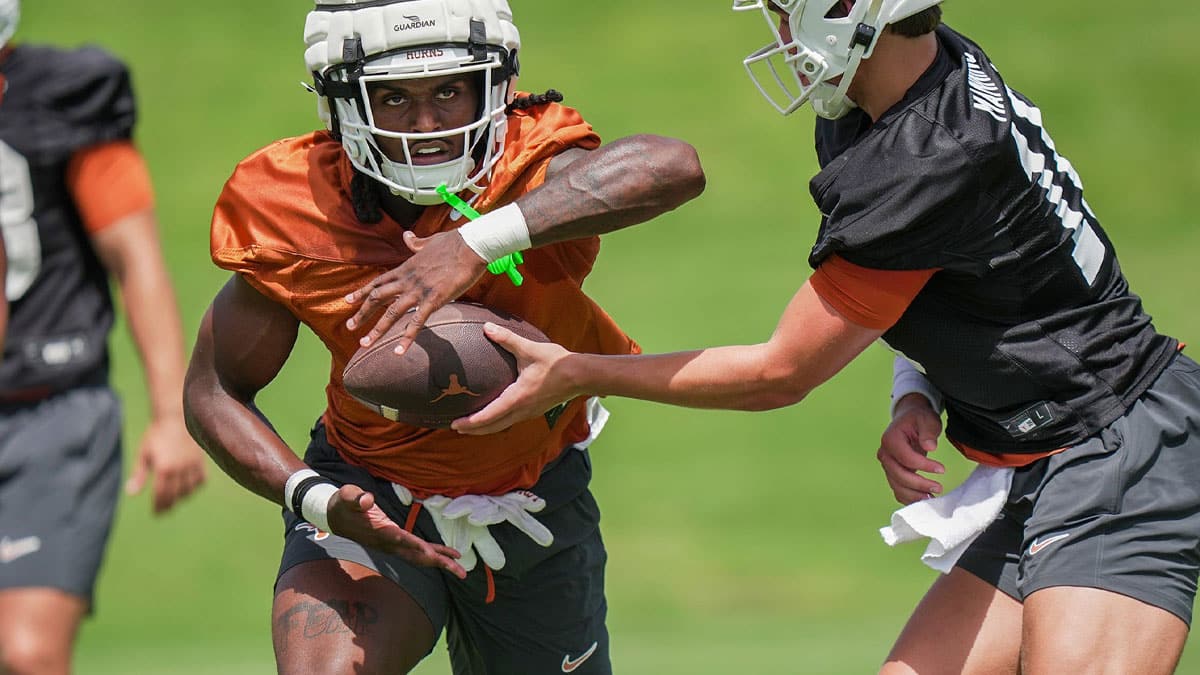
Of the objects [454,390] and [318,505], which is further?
[318,505]

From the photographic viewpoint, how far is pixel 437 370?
344cm

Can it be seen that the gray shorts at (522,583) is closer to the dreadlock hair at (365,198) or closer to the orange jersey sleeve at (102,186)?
the dreadlock hair at (365,198)

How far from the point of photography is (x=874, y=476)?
31.2ft

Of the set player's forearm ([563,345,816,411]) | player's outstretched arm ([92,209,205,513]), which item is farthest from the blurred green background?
player's forearm ([563,345,816,411])

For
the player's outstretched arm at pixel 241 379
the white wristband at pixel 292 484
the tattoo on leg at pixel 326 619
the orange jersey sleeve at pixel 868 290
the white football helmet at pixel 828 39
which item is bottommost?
the tattoo on leg at pixel 326 619

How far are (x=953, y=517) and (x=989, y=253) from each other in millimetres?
598

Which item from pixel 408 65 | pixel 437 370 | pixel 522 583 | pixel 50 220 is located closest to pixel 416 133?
Result: pixel 408 65

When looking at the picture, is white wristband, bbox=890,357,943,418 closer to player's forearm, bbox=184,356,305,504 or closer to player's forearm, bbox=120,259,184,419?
player's forearm, bbox=184,356,305,504

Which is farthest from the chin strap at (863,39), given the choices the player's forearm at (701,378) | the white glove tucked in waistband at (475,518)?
the white glove tucked in waistband at (475,518)

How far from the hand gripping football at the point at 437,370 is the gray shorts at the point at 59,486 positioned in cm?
118

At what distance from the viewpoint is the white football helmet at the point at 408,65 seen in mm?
3447

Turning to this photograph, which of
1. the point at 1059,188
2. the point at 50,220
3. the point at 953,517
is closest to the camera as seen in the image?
the point at 1059,188

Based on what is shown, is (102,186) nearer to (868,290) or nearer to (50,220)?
(50,220)

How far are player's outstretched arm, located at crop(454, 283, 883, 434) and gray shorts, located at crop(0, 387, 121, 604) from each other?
1365mm
